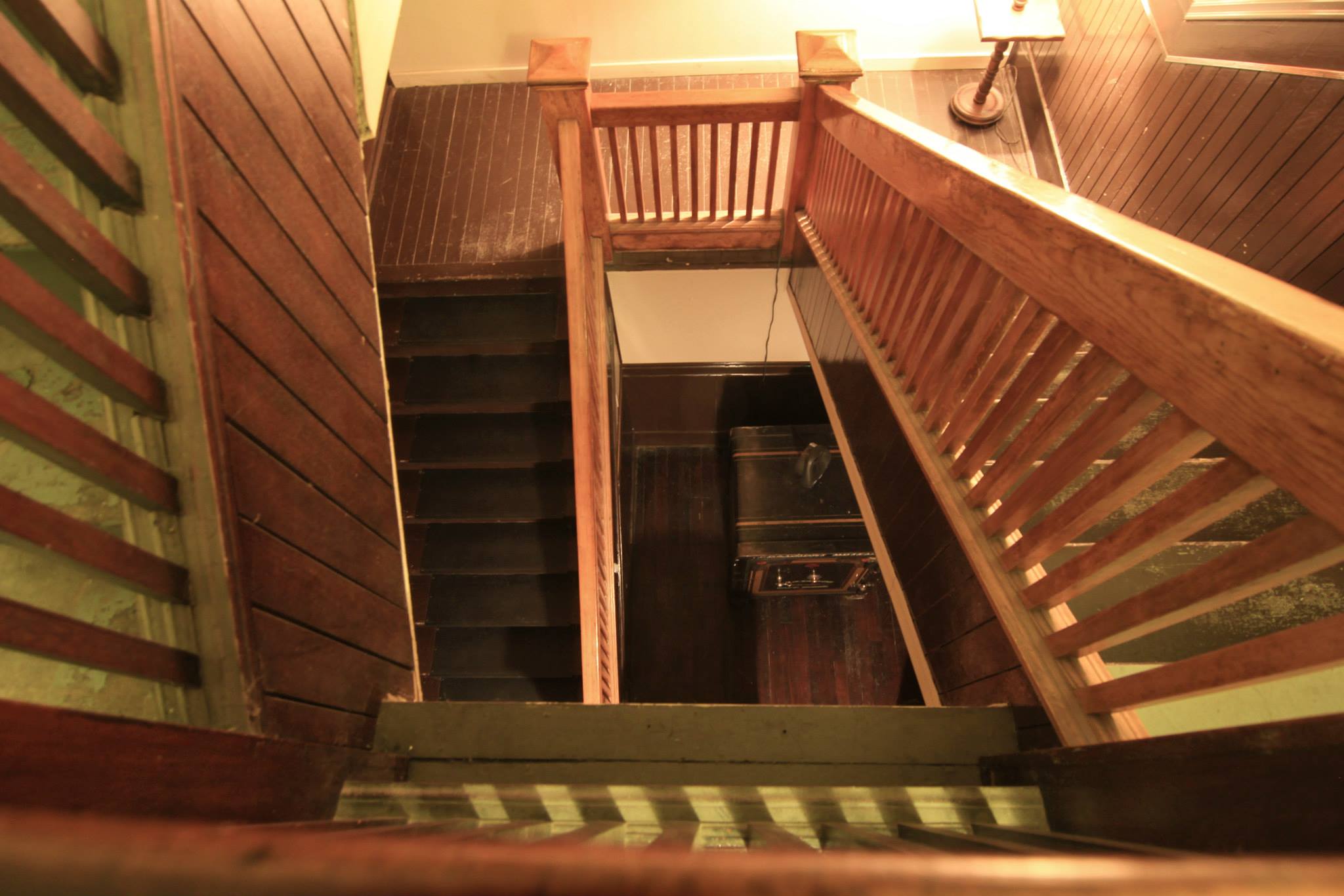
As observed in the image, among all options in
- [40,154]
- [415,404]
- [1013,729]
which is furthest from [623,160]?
[1013,729]

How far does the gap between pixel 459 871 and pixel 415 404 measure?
3200 mm

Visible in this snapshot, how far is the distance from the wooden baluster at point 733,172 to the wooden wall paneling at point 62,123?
2.07 m

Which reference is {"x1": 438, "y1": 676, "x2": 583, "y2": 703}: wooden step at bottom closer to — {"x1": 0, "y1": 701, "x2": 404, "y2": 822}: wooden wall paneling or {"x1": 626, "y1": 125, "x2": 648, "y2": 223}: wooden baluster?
{"x1": 0, "y1": 701, "x2": 404, "y2": 822}: wooden wall paneling

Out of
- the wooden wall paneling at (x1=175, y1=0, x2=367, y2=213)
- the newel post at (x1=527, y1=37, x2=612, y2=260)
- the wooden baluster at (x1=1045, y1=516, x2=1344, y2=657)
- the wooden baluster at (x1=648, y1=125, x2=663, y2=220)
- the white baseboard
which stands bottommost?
the wooden baluster at (x1=1045, y1=516, x2=1344, y2=657)

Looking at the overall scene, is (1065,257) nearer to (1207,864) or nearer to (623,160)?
(1207,864)

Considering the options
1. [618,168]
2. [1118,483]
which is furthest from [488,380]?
[1118,483]

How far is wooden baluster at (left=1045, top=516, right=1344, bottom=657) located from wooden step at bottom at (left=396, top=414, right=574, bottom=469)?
97.0 inches

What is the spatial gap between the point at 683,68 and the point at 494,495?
10.2ft

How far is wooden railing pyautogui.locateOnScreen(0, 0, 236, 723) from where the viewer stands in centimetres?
80

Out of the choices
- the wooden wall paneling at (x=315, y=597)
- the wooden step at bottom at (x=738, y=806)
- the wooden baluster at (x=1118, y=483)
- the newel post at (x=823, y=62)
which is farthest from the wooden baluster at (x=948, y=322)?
the wooden wall paneling at (x=315, y=597)

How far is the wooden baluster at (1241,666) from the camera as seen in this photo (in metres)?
0.78

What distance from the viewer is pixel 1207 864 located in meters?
0.30

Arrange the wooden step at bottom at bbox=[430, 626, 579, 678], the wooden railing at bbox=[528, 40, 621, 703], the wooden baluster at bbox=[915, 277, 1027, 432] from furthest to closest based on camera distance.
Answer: the wooden step at bottom at bbox=[430, 626, 579, 678] < the wooden railing at bbox=[528, 40, 621, 703] < the wooden baluster at bbox=[915, 277, 1027, 432]

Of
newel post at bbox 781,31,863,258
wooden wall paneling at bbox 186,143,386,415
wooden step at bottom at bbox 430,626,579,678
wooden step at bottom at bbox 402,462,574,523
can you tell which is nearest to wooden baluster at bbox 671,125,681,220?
newel post at bbox 781,31,863,258
